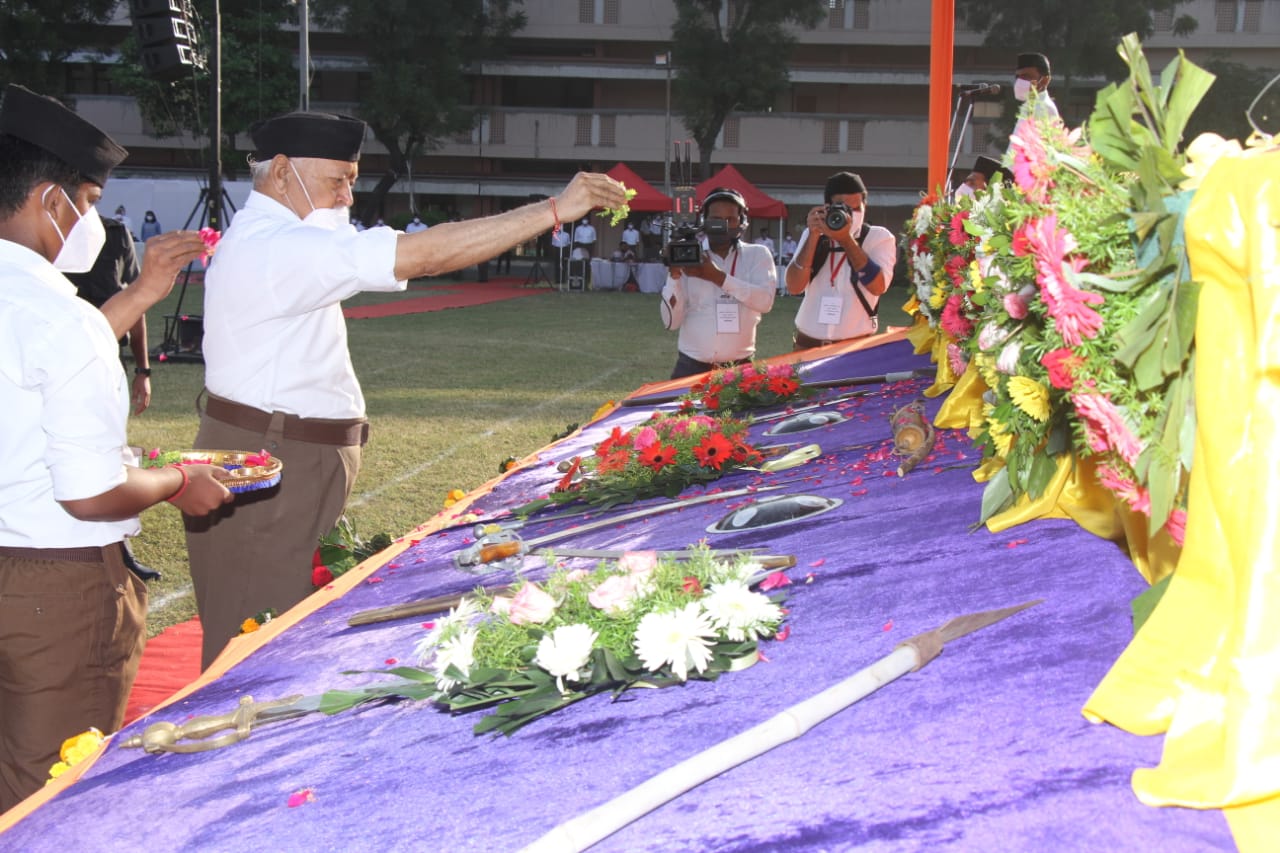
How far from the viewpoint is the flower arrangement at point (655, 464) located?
344cm

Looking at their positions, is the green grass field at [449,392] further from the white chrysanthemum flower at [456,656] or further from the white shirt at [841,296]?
the white chrysanthemum flower at [456,656]

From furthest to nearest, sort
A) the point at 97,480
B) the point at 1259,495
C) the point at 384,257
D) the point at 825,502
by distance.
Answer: the point at 825,502, the point at 384,257, the point at 97,480, the point at 1259,495

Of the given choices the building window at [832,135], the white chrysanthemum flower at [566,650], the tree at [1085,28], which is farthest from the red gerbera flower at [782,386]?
the building window at [832,135]

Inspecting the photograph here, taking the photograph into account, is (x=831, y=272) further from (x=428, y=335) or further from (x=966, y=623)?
(x=428, y=335)

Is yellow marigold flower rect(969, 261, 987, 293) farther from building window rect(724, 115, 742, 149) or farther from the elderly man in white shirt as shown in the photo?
building window rect(724, 115, 742, 149)

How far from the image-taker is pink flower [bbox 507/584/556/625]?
6.12 ft

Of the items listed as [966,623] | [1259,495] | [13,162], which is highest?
[13,162]

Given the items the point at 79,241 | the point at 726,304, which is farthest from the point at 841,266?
the point at 79,241

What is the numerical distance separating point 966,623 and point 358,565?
1.83 m

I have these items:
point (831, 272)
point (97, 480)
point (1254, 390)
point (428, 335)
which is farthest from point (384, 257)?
point (428, 335)

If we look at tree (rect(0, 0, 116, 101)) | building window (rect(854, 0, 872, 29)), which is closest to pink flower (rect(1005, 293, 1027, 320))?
tree (rect(0, 0, 116, 101))

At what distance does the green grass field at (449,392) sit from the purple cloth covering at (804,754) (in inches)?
105

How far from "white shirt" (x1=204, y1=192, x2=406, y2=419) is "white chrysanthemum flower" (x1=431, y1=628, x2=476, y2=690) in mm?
978

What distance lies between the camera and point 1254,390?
1.39 metres
